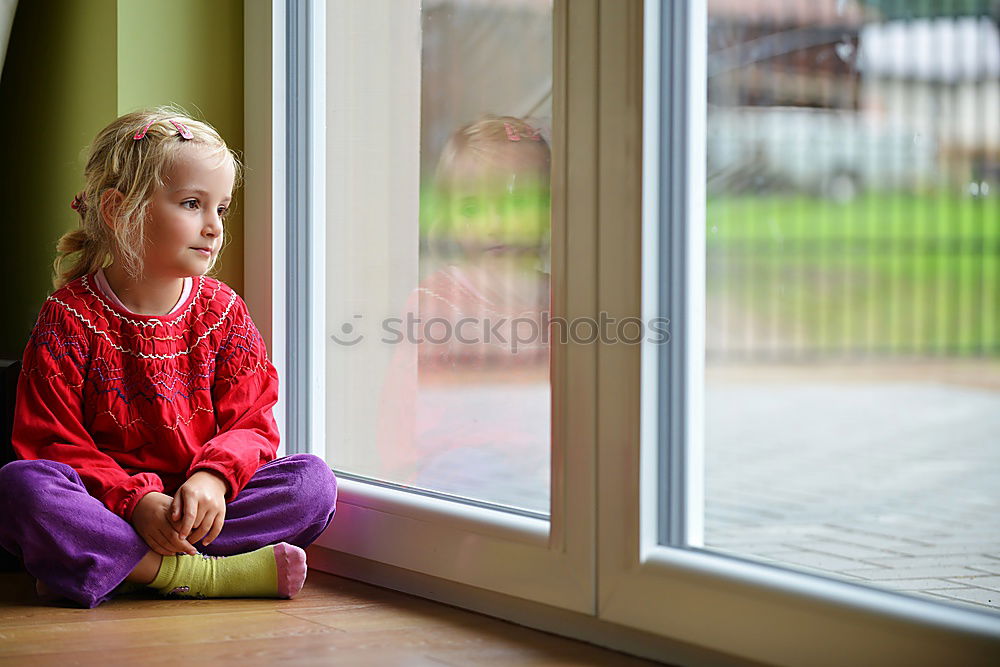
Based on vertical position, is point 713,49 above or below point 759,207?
above

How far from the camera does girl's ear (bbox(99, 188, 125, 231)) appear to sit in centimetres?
141

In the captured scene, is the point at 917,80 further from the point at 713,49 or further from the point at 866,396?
the point at 866,396

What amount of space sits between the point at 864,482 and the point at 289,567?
57.7 inches

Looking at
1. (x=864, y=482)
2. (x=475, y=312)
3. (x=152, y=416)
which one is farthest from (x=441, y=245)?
(x=864, y=482)

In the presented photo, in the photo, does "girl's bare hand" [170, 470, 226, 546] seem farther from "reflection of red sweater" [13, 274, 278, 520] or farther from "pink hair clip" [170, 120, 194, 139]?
"pink hair clip" [170, 120, 194, 139]

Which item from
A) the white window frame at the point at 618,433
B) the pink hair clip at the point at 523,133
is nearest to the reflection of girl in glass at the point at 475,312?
the pink hair clip at the point at 523,133

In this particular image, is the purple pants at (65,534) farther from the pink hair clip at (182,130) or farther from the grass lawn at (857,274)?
the grass lawn at (857,274)

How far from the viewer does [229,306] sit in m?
1.50

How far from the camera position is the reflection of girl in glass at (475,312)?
1347mm

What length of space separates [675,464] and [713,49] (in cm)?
45

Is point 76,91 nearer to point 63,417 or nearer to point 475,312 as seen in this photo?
point 63,417

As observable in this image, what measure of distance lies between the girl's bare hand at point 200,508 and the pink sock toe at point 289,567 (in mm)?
80

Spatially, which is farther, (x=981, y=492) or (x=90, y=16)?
(x=981, y=492)

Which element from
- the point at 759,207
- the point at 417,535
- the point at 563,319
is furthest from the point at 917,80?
the point at 417,535
